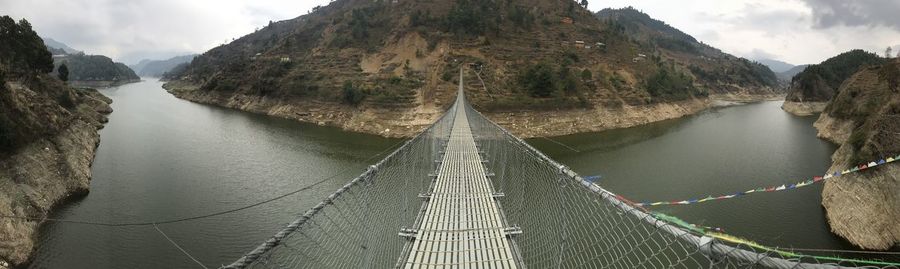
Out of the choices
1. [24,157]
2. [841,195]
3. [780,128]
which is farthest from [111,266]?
[780,128]

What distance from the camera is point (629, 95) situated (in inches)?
1463

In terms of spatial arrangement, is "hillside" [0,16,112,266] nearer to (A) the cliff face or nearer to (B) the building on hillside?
(A) the cliff face

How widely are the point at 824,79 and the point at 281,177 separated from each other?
57340mm

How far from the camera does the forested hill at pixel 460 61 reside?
112 ft

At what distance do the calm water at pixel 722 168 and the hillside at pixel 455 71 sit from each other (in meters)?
4.39

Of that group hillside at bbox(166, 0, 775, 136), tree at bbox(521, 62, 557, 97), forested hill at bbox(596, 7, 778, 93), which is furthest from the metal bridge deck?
forested hill at bbox(596, 7, 778, 93)

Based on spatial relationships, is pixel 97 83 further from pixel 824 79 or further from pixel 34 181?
pixel 824 79

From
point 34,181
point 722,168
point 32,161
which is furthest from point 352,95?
point 722,168

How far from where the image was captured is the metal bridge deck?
22.6 feet

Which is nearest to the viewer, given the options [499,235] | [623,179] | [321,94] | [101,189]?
[499,235]

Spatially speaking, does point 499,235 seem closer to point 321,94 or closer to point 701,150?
point 701,150

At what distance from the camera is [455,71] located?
118 feet

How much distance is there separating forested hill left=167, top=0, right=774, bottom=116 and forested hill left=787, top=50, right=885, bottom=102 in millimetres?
10335

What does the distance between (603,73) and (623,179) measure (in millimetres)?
23522
